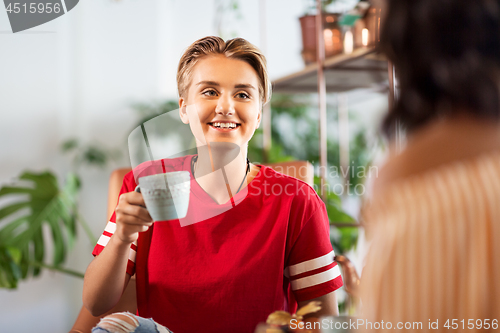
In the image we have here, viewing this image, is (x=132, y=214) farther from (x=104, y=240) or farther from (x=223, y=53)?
(x=223, y=53)

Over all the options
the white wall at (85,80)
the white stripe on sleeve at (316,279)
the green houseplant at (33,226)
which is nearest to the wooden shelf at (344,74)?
the white wall at (85,80)

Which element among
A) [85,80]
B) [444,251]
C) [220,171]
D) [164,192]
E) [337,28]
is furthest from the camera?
[85,80]

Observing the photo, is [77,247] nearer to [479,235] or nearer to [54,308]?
[54,308]

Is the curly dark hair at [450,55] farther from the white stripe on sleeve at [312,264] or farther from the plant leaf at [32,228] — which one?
the plant leaf at [32,228]

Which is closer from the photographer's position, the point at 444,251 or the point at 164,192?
the point at 444,251

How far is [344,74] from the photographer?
1747 millimetres

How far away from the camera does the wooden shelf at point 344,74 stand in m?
1.53

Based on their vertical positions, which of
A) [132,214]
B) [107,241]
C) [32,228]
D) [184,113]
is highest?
A: [184,113]

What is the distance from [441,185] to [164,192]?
45 cm

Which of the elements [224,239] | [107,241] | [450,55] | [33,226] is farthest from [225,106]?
[33,226]

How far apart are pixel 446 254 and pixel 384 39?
0.75 feet

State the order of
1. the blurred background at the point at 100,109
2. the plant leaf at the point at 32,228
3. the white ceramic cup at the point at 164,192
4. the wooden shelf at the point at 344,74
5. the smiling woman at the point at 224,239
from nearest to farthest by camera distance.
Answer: the white ceramic cup at the point at 164,192, the smiling woman at the point at 224,239, the wooden shelf at the point at 344,74, the plant leaf at the point at 32,228, the blurred background at the point at 100,109

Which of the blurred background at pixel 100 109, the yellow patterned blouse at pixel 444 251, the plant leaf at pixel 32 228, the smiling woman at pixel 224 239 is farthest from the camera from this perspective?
the blurred background at pixel 100 109

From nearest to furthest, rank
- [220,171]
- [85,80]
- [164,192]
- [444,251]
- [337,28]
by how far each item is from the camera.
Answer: [444,251], [164,192], [220,171], [337,28], [85,80]
